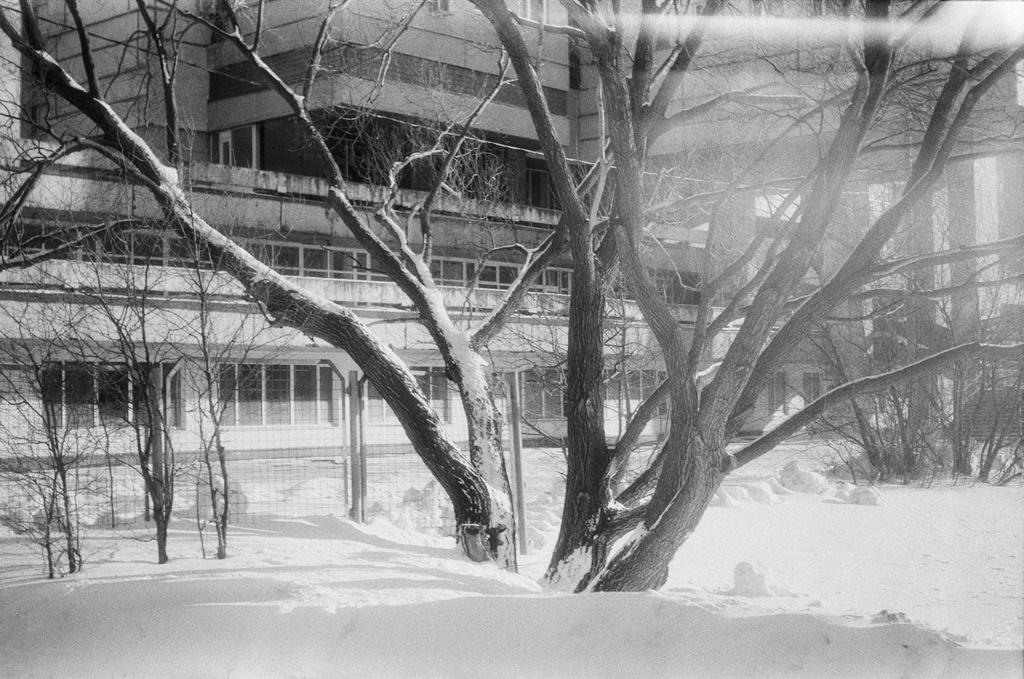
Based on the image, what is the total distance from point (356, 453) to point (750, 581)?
421 centimetres

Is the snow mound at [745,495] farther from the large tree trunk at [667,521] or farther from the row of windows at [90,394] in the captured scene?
the row of windows at [90,394]

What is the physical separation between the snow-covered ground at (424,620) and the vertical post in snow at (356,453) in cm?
73

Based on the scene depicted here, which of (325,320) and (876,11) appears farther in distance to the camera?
(325,320)

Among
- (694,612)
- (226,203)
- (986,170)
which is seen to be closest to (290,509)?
(694,612)

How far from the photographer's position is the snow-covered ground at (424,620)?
16.8ft

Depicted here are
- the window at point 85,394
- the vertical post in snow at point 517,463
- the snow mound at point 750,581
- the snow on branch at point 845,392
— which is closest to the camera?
the snow on branch at point 845,392

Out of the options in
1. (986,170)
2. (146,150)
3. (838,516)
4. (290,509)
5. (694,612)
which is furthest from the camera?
(986,170)

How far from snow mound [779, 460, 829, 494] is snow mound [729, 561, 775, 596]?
663cm

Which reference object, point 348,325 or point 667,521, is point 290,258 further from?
point 667,521

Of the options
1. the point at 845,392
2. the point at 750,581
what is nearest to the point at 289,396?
the point at 750,581

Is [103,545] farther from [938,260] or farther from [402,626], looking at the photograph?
[938,260]

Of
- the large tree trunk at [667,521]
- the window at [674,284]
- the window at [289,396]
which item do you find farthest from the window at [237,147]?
the large tree trunk at [667,521]

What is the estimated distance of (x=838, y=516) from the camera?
1351 cm

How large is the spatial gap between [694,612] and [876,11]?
4199 mm
